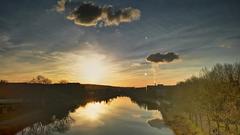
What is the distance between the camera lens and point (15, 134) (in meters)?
66.4

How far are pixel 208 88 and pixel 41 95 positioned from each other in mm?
143810

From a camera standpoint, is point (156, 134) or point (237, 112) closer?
point (237, 112)

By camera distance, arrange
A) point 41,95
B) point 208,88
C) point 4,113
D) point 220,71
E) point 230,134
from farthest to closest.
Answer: point 41,95 < point 4,113 < point 220,71 < point 208,88 < point 230,134

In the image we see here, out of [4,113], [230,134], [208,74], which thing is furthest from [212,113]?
[4,113]

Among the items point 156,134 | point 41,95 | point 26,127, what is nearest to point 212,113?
point 156,134

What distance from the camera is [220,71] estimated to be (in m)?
76.8

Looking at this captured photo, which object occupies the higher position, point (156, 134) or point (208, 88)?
point (208, 88)

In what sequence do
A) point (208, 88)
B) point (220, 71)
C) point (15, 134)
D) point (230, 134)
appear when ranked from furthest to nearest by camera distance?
1. point (220, 71)
2. point (15, 134)
3. point (208, 88)
4. point (230, 134)

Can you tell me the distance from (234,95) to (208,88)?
24.6ft

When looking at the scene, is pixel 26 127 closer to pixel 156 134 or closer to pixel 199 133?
pixel 156 134

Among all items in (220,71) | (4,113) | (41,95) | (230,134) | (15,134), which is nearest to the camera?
(230,134)

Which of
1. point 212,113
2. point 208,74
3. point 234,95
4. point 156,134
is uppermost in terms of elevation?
point 208,74

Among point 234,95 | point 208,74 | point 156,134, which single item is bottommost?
point 156,134

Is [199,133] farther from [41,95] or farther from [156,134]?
[41,95]
